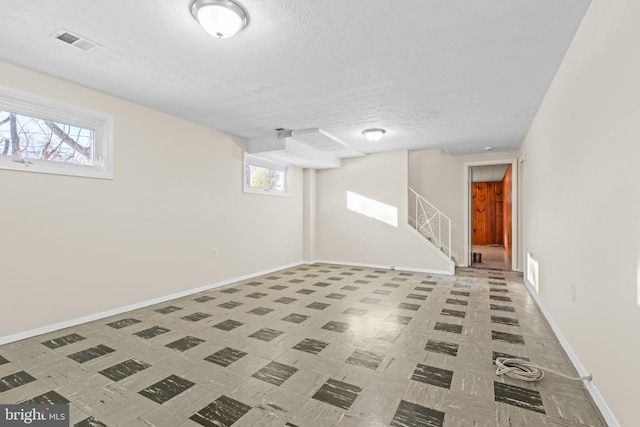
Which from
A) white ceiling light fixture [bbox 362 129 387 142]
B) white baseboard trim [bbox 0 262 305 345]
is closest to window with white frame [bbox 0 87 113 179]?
white baseboard trim [bbox 0 262 305 345]

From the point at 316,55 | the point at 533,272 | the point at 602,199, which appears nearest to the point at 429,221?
the point at 533,272

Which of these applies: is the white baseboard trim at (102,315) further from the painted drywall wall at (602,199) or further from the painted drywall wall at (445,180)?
the painted drywall wall at (445,180)

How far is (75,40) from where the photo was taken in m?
2.13

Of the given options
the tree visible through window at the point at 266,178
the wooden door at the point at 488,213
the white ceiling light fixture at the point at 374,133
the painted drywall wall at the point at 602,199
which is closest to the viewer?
the painted drywall wall at the point at 602,199

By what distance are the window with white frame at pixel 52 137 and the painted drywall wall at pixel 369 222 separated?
4235 millimetres

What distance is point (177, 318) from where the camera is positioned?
10.0ft

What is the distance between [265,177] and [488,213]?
9070 millimetres

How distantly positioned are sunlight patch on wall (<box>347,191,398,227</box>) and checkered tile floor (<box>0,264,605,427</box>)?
2.44 meters

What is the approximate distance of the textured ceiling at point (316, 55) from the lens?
1.81 m

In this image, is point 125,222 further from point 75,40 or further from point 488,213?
point 488,213

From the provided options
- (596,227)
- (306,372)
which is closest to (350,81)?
(596,227)

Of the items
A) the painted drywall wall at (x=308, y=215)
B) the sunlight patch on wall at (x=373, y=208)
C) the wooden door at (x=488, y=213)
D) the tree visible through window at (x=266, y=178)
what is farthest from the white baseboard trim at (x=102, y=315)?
the wooden door at (x=488, y=213)

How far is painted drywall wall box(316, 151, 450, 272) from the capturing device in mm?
5672

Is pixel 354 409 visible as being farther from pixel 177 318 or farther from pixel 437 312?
pixel 177 318
